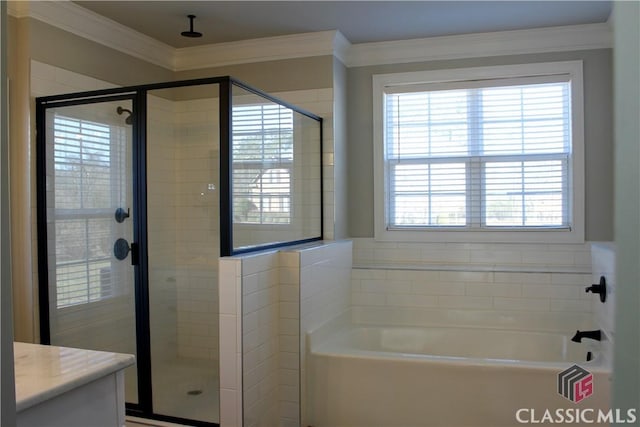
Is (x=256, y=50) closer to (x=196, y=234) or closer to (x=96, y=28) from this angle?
(x=96, y=28)

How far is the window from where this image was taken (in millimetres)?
3738

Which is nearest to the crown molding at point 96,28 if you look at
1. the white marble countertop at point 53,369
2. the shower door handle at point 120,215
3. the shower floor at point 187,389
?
the shower door handle at point 120,215

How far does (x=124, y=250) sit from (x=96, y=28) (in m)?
1.41

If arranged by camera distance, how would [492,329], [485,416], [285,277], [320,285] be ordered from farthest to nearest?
[492,329] < [320,285] < [285,277] < [485,416]

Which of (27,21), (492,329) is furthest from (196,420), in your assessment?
(27,21)

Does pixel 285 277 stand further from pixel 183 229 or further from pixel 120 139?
pixel 120 139

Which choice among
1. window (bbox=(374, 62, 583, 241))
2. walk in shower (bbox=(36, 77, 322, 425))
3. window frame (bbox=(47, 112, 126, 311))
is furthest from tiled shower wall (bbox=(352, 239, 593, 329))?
window frame (bbox=(47, 112, 126, 311))

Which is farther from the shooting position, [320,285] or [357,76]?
[357,76]

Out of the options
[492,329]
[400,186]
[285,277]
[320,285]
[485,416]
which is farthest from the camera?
[400,186]

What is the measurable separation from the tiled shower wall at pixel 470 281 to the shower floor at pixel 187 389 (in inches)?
46.1

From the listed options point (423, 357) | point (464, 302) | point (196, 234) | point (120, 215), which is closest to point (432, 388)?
point (423, 357)

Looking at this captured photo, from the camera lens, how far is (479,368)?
2811mm

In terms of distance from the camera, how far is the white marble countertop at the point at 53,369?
3.88 feet

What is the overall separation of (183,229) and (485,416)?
208cm
